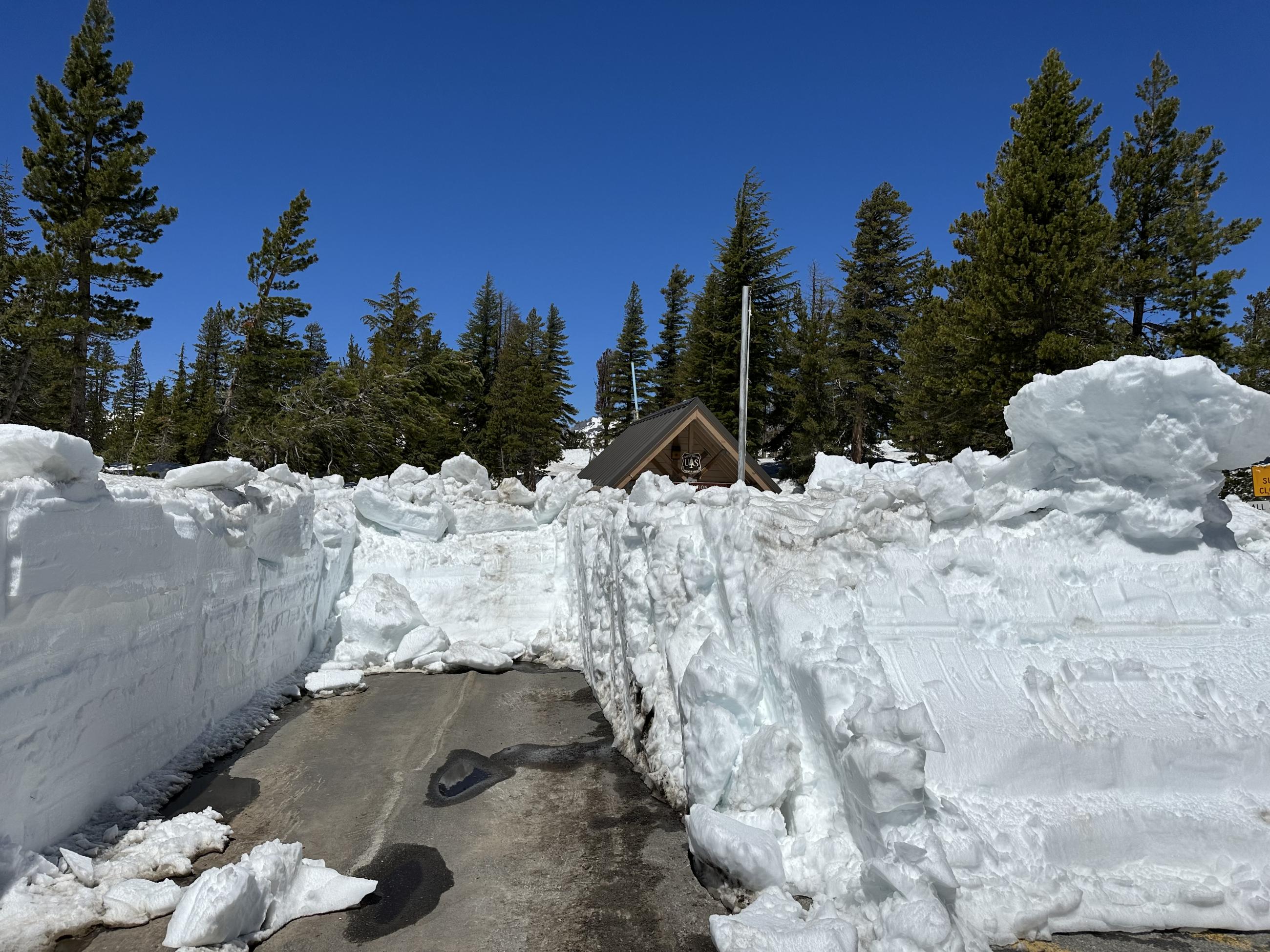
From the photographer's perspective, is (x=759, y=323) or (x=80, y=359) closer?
(x=80, y=359)

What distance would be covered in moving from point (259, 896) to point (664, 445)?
14.7 meters

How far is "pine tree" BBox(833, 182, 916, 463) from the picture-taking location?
26.5 m

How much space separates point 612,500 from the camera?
9.59m

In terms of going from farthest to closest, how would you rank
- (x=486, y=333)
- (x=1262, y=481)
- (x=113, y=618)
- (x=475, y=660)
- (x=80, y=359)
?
(x=486, y=333)
(x=80, y=359)
(x=1262, y=481)
(x=475, y=660)
(x=113, y=618)

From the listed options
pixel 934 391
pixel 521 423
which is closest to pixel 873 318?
pixel 934 391

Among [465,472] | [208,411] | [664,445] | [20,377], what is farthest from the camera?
[208,411]

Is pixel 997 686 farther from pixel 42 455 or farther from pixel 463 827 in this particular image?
pixel 42 455

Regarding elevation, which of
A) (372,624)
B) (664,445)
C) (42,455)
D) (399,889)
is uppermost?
(664,445)

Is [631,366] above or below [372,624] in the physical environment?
above

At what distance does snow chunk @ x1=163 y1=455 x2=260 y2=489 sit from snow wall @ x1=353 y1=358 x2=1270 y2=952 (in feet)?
14.8

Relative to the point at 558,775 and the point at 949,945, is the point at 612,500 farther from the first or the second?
the point at 949,945

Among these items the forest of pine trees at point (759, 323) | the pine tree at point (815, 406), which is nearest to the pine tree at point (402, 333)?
Answer: the forest of pine trees at point (759, 323)

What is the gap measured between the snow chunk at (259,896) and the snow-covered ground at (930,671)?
0.75m

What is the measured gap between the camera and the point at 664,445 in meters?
18.0
